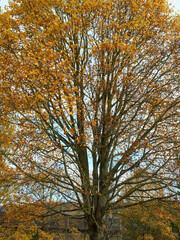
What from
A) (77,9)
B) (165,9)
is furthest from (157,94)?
(77,9)

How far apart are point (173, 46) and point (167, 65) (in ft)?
2.33

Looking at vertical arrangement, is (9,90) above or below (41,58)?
below

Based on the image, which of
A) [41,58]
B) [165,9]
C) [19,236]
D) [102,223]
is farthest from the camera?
[19,236]

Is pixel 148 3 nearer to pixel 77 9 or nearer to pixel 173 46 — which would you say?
pixel 173 46

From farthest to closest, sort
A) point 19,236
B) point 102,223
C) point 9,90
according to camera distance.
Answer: point 19,236 < point 102,223 < point 9,90

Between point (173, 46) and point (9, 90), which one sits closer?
point (9, 90)

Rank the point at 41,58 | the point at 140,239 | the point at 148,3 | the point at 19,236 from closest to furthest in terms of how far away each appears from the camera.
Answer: the point at 41,58 → the point at 148,3 → the point at 19,236 → the point at 140,239

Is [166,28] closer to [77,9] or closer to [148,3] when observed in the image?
[148,3]

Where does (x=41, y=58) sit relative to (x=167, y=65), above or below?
below

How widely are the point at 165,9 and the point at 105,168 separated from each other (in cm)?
Result: 667

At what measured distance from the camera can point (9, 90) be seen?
568cm

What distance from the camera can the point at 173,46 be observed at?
23.1ft

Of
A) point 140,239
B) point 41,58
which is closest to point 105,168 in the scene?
point 41,58

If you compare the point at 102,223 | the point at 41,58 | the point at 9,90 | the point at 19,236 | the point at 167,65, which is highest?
the point at 167,65
